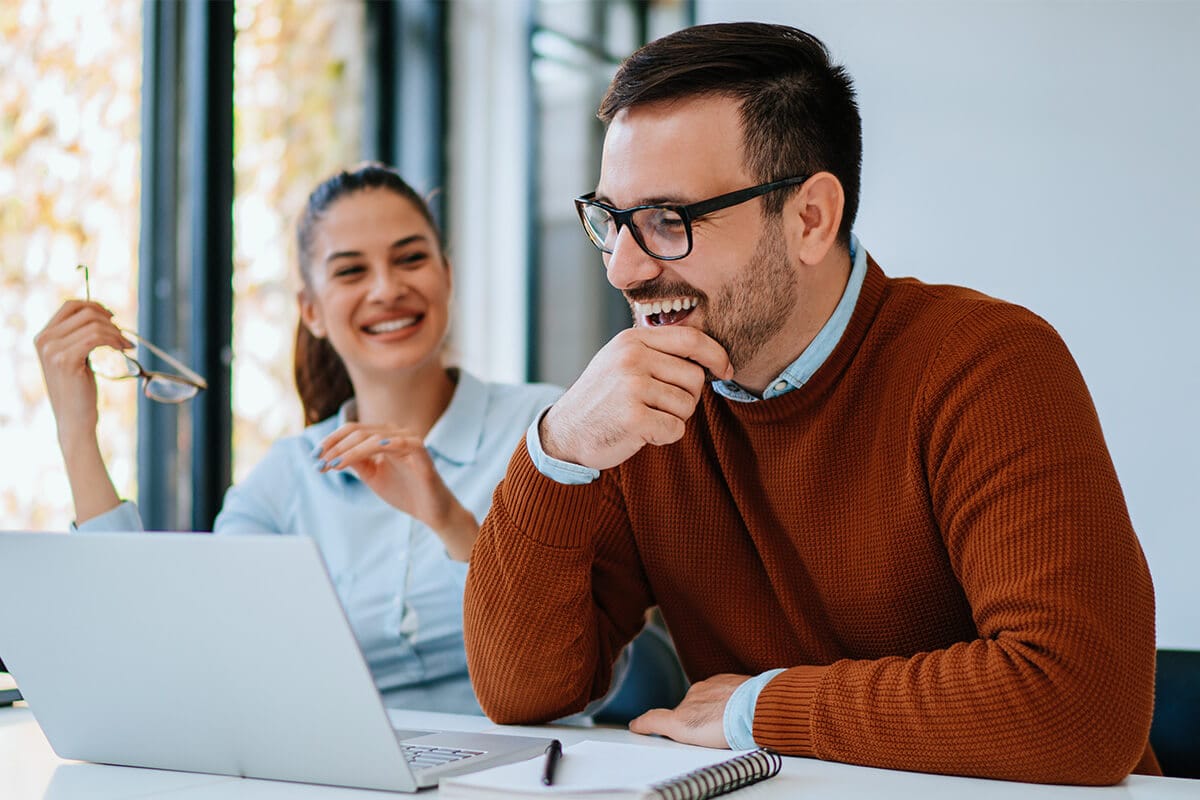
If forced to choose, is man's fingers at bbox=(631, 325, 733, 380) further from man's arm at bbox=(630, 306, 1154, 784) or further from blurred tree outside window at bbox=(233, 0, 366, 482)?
blurred tree outside window at bbox=(233, 0, 366, 482)

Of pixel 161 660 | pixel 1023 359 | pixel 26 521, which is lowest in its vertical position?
pixel 26 521

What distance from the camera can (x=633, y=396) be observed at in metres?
1.27

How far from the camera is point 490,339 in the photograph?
12.6 feet

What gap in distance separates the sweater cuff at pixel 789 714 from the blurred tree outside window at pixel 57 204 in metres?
1.79

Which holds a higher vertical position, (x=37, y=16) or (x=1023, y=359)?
(x=37, y=16)

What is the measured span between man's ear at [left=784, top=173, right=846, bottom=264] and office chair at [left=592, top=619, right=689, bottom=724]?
671 mm

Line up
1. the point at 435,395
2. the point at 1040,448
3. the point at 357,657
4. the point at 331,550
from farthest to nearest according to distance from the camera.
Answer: the point at 435,395, the point at 331,550, the point at 1040,448, the point at 357,657

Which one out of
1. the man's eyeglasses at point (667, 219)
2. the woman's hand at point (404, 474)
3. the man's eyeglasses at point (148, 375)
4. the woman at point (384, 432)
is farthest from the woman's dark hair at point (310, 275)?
the man's eyeglasses at point (667, 219)

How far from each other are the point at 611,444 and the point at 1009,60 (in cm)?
176

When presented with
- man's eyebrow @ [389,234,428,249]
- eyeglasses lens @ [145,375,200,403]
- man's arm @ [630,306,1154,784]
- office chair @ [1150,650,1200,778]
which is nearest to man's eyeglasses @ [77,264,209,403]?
eyeglasses lens @ [145,375,200,403]

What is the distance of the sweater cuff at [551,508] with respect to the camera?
1336 millimetres

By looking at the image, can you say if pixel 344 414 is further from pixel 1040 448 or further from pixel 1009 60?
pixel 1009 60

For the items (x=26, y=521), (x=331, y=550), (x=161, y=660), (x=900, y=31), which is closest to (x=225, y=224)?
(x=26, y=521)

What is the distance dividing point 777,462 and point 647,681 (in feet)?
1.89
